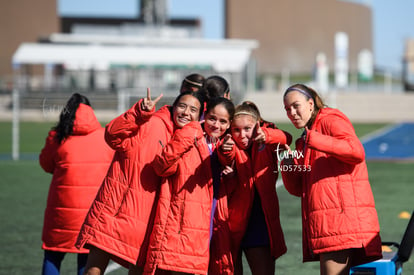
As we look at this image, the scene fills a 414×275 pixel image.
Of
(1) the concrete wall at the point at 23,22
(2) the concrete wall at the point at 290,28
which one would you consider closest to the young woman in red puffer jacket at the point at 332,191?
(1) the concrete wall at the point at 23,22

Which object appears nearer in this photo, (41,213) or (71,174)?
(71,174)

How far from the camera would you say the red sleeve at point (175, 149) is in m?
4.40

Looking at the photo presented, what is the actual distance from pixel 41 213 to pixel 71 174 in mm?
4402

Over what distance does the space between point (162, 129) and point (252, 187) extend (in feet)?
2.25

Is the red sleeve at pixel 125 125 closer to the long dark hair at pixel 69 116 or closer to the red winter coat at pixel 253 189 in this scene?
the red winter coat at pixel 253 189

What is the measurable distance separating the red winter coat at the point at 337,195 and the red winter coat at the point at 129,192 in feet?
3.12

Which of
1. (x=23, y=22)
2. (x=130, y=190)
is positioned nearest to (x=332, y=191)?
(x=130, y=190)

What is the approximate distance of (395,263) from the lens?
4926 millimetres

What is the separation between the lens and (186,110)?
15.2 feet

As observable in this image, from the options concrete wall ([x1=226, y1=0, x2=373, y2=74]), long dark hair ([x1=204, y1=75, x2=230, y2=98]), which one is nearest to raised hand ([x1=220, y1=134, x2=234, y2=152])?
long dark hair ([x1=204, y1=75, x2=230, y2=98])

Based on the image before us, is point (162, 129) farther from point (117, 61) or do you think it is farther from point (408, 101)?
point (117, 61)

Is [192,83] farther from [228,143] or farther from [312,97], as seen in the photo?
[312,97]

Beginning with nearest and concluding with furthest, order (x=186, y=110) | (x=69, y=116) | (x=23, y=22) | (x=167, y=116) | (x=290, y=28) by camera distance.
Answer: (x=186, y=110), (x=167, y=116), (x=69, y=116), (x=23, y=22), (x=290, y=28)

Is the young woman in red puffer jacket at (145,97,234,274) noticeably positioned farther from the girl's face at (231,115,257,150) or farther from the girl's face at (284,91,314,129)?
the girl's face at (284,91,314,129)
